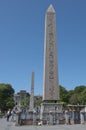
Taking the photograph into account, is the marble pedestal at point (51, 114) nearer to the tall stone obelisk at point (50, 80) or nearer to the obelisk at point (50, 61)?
the tall stone obelisk at point (50, 80)

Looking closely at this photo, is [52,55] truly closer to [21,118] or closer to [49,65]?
[49,65]

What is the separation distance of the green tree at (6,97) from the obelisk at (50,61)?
43760 mm

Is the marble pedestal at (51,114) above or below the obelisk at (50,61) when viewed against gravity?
below

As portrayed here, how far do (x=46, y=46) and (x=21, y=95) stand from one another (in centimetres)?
11417

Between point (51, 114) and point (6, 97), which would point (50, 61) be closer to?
point (51, 114)

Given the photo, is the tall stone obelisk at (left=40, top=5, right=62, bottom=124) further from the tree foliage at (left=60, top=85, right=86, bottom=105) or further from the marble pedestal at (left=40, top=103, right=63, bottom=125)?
the tree foliage at (left=60, top=85, right=86, bottom=105)

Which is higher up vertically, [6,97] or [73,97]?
[73,97]

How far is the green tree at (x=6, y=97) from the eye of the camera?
65625mm

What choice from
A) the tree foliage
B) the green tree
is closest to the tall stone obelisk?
the green tree

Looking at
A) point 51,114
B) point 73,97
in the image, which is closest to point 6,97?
point 73,97

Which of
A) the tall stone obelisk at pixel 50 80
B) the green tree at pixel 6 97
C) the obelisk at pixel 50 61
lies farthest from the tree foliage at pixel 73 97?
the obelisk at pixel 50 61

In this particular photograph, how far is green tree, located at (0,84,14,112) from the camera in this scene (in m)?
65.6

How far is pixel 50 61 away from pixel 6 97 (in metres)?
47.7

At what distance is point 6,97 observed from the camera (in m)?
69.2
